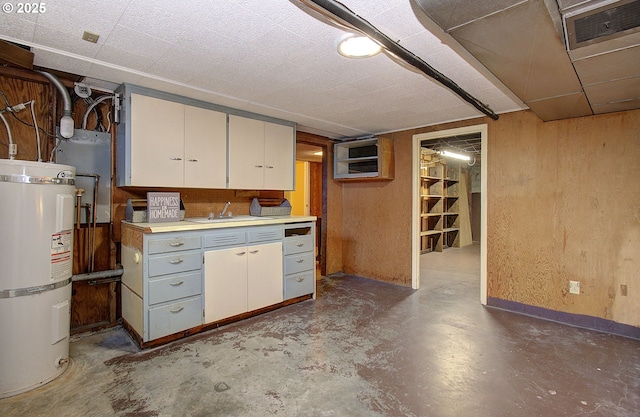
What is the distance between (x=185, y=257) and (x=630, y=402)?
3.39 m

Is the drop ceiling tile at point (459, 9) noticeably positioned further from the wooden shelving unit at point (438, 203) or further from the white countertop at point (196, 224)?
the wooden shelving unit at point (438, 203)

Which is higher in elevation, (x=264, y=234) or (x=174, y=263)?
(x=264, y=234)

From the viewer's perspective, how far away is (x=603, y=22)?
57.4 inches

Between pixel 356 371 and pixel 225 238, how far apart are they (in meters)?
1.70

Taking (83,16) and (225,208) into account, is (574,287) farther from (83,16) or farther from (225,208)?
(83,16)

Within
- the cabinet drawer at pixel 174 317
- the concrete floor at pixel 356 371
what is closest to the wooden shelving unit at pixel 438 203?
the concrete floor at pixel 356 371

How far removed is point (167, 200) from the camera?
2973 millimetres

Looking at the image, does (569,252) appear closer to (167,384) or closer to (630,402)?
(630,402)

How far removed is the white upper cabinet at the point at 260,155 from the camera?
11.3 feet


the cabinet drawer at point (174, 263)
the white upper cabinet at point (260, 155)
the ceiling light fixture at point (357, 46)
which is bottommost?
the cabinet drawer at point (174, 263)

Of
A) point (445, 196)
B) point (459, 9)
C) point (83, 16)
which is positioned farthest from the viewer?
point (445, 196)

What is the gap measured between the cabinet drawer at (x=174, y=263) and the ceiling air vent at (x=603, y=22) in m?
3.03

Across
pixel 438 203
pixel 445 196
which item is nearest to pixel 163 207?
pixel 438 203

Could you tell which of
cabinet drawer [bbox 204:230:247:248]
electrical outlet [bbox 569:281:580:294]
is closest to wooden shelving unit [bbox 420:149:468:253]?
electrical outlet [bbox 569:281:580:294]
